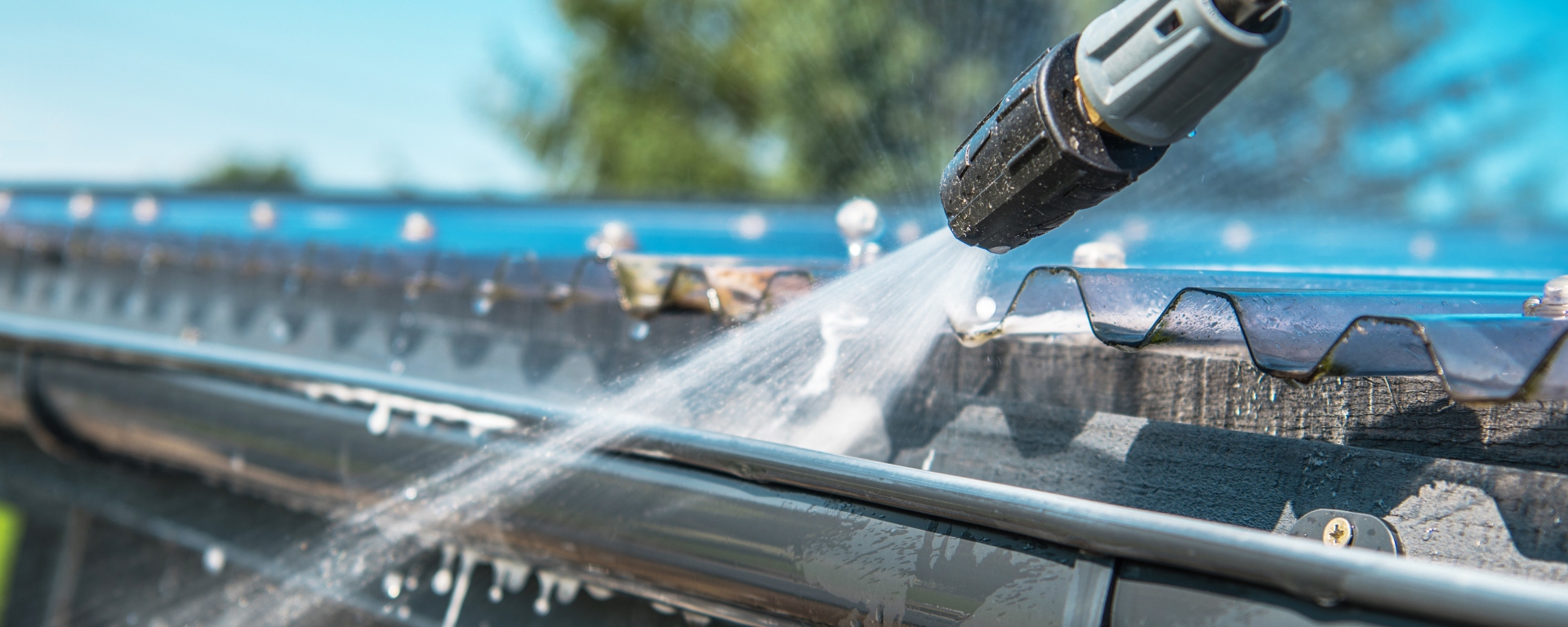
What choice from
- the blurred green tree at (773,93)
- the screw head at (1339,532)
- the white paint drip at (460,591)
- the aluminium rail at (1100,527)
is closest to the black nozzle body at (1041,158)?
the aluminium rail at (1100,527)

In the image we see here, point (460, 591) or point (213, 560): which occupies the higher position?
point (460, 591)

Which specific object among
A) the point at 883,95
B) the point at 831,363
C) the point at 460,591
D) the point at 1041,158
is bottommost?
the point at 460,591

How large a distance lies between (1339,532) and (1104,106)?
532 mm

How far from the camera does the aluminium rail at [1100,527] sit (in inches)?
27.9

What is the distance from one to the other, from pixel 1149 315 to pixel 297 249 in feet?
8.88

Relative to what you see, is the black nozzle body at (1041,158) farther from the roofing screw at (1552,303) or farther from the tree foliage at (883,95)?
the tree foliage at (883,95)

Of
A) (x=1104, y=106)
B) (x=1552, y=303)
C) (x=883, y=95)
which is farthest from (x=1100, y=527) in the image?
(x=883, y=95)

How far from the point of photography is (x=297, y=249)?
288cm

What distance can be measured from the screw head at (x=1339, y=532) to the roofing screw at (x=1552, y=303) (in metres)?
0.35

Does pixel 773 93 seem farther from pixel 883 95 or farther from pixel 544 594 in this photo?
pixel 544 594

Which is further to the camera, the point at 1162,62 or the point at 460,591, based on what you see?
the point at 460,591

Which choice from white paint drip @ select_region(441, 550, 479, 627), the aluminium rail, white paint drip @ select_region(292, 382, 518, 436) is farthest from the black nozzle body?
white paint drip @ select_region(441, 550, 479, 627)

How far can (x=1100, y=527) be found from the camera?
89 centimetres

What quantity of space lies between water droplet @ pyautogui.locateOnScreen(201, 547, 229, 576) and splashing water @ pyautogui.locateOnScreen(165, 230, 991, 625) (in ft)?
3.51
